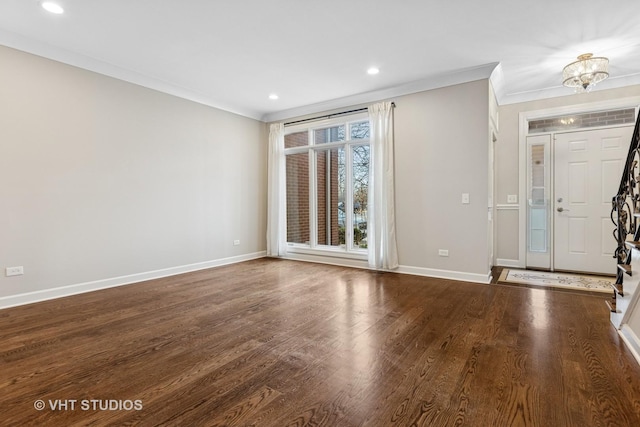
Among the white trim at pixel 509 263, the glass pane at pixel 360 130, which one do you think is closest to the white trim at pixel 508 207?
the white trim at pixel 509 263

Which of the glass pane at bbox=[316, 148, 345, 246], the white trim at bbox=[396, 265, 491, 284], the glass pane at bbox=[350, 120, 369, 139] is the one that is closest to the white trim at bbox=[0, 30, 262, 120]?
the glass pane at bbox=[316, 148, 345, 246]

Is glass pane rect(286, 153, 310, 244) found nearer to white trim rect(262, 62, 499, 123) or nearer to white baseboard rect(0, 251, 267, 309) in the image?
white trim rect(262, 62, 499, 123)

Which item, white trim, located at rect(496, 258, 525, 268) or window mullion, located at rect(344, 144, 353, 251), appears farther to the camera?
window mullion, located at rect(344, 144, 353, 251)

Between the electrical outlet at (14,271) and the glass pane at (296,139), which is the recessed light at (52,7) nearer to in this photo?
the electrical outlet at (14,271)

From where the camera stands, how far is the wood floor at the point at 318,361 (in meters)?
1.51

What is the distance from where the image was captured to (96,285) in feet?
12.4

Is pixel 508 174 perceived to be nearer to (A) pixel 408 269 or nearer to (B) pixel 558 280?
(B) pixel 558 280

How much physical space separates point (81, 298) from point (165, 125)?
2482mm

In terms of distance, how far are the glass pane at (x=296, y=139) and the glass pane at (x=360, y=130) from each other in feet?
3.10

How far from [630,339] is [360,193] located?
11.8ft

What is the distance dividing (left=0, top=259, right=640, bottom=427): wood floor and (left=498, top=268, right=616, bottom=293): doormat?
0.46 m

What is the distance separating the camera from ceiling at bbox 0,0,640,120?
2.76 metres

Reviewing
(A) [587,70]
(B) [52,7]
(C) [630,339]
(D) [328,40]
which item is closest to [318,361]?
(C) [630,339]

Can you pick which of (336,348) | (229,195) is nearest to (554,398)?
(336,348)
